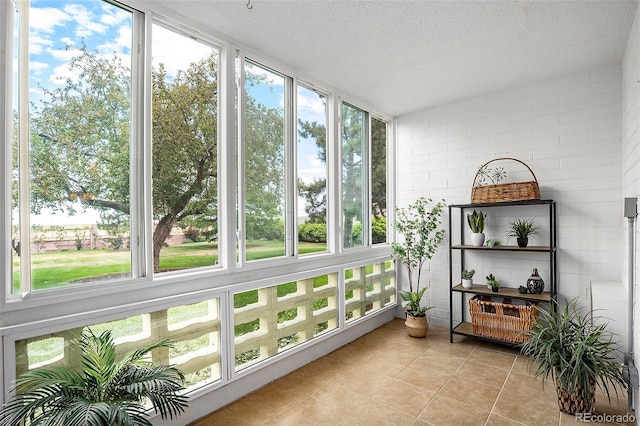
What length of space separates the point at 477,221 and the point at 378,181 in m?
1.26

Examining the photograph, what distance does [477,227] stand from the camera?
3428mm

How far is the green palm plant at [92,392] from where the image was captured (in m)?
1.28

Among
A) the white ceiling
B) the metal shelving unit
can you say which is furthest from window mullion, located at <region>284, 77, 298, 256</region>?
the metal shelving unit

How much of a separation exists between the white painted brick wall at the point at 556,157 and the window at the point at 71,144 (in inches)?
127

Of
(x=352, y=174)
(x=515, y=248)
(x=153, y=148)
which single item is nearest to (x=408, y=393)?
(x=515, y=248)

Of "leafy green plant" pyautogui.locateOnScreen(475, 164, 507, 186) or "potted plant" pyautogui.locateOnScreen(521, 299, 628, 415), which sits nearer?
"potted plant" pyautogui.locateOnScreen(521, 299, 628, 415)

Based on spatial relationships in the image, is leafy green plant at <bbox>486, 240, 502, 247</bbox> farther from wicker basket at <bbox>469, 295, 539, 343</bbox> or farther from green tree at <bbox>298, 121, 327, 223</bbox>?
green tree at <bbox>298, 121, 327, 223</bbox>

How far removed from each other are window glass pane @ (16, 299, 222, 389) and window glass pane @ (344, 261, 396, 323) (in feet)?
5.28

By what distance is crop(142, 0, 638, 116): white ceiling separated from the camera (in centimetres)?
214

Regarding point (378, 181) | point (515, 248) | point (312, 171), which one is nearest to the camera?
point (515, 248)

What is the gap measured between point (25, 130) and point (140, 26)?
0.92 m

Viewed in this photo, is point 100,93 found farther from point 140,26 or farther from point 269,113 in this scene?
point 269,113

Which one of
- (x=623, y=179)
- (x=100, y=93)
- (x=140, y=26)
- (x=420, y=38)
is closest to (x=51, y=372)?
(x=100, y=93)

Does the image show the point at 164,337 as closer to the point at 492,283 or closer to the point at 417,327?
the point at 417,327
